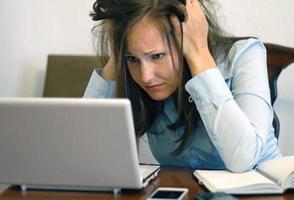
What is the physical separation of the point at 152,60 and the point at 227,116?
0.23 m

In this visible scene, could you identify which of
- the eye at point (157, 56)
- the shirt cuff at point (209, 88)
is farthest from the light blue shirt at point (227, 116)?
the eye at point (157, 56)

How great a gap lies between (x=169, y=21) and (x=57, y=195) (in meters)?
0.48

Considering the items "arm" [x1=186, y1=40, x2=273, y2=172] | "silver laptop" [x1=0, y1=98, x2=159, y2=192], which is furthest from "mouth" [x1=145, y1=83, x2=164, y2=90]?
"silver laptop" [x1=0, y1=98, x2=159, y2=192]

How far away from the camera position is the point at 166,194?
794 mm

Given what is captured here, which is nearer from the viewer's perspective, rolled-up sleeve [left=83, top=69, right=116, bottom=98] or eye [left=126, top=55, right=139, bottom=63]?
eye [left=126, top=55, right=139, bottom=63]

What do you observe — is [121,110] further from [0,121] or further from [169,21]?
[169,21]

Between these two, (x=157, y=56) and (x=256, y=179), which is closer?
(x=256, y=179)

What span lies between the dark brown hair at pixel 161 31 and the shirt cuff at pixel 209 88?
10 centimetres

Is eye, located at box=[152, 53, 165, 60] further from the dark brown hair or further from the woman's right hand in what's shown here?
the woman's right hand

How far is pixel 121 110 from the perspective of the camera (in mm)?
720

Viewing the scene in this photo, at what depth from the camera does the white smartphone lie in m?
0.78

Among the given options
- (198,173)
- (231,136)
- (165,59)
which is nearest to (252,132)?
(231,136)

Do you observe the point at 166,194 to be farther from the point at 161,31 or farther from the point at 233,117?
the point at 161,31

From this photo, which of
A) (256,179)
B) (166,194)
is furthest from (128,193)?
(256,179)
